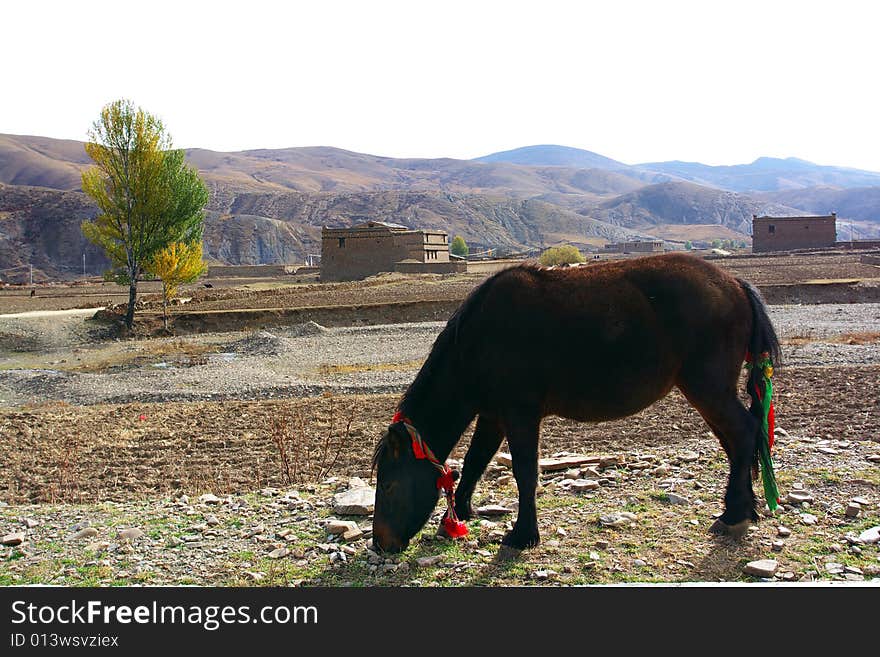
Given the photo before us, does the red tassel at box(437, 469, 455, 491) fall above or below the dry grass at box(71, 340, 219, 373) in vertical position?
above

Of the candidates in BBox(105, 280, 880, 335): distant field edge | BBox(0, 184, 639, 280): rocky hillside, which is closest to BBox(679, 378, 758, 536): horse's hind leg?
BBox(105, 280, 880, 335): distant field edge

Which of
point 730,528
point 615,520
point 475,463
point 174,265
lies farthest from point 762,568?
point 174,265

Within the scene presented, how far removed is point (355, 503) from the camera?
663 centimetres

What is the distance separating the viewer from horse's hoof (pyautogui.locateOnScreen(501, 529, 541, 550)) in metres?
5.50

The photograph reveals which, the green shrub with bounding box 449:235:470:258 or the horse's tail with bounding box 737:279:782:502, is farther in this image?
the green shrub with bounding box 449:235:470:258

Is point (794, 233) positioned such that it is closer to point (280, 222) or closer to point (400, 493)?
point (400, 493)

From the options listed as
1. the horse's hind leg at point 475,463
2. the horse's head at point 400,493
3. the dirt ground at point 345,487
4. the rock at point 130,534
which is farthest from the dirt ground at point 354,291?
the horse's head at point 400,493

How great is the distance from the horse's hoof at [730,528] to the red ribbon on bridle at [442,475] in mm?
1930

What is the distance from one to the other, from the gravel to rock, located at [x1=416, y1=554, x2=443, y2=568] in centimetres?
1153

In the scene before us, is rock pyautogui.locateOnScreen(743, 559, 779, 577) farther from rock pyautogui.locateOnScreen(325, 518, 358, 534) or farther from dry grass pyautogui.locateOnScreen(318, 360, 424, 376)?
dry grass pyautogui.locateOnScreen(318, 360, 424, 376)
